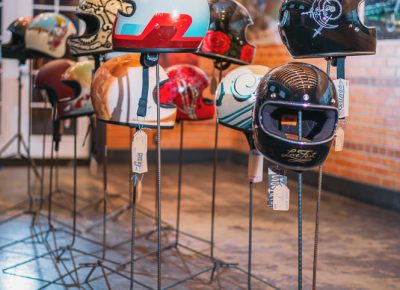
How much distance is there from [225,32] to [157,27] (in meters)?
1.00

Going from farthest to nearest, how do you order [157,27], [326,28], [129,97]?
[129,97]
[157,27]
[326,28]

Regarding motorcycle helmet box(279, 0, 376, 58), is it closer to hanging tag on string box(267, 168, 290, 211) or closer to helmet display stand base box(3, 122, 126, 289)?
hanging tag on string box(267, 168, 290, 211)

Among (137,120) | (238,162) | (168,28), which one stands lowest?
(238,162)

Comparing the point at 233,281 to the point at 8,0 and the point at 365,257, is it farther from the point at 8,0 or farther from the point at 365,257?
the point at 8,0

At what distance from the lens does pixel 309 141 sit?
Result: 260 cm

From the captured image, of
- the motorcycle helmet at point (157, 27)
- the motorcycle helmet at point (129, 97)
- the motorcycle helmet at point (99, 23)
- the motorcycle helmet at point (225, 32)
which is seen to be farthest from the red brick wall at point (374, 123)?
the motorcycle helmet at point (157, 27)

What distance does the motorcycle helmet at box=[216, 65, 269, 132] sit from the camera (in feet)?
11.2

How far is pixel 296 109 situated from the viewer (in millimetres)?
2646

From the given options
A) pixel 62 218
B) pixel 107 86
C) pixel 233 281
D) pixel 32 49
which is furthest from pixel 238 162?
pixel 107 86

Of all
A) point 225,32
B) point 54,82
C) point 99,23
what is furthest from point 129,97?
point 54,82

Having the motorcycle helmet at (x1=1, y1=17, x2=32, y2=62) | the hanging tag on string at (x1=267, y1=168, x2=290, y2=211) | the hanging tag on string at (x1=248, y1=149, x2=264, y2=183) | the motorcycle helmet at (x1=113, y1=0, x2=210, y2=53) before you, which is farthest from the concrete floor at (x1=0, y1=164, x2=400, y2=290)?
the motorcycle helmet at (x1=113, y1=0, x2=210, y2=53)

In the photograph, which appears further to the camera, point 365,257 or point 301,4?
point 365,257

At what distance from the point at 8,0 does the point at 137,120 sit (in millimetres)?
5096

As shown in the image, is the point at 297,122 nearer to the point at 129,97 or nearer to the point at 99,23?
the point at 129,97
